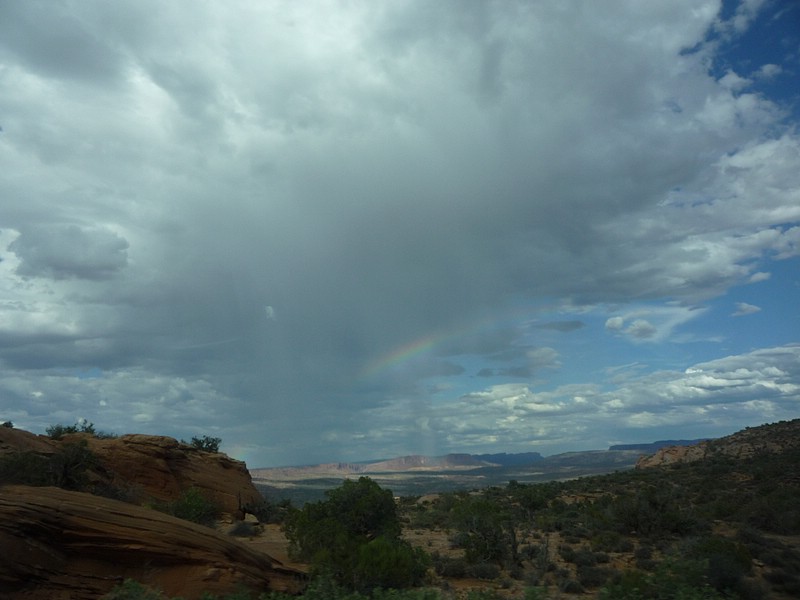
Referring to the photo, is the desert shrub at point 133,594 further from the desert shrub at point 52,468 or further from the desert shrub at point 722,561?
the desert shrub at point 722,561

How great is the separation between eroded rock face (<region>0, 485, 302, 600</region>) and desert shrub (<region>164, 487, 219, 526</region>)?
13350 mm

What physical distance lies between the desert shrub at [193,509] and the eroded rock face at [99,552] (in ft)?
43.8

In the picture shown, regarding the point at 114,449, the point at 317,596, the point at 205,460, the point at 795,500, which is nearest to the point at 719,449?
the point at 795,500

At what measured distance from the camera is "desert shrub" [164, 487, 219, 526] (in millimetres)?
28647

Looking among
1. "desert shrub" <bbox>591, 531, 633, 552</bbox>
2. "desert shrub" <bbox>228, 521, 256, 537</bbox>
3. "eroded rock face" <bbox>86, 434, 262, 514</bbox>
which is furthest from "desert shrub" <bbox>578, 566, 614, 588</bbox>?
"eroded rock face" <bbox>86, 434, 262, 514</bbox>

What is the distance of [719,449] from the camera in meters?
73.1

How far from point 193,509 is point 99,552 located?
16458 mm

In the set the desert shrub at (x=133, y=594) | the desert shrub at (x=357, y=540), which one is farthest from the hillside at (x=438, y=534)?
the desert shrub at (x=133, y=594)

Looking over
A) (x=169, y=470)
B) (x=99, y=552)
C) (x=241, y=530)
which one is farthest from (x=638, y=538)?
(x=169, y=470)

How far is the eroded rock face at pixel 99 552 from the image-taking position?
13.0 meters

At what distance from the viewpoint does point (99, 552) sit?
46.5 ft

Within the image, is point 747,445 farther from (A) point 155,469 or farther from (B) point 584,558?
(A) point 155,469

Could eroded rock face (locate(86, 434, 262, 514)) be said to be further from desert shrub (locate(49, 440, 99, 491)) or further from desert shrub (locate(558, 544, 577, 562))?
desert shrub (locate(558, 544, 577, 562))

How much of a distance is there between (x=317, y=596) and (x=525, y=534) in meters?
19.6
